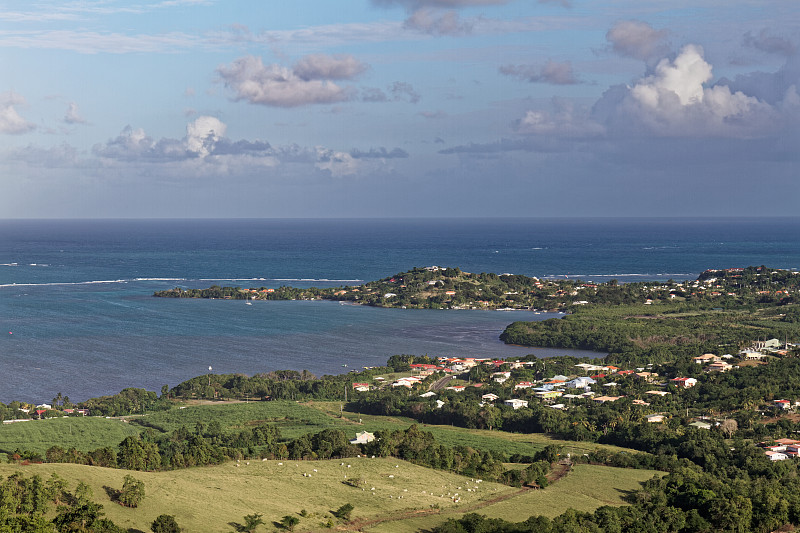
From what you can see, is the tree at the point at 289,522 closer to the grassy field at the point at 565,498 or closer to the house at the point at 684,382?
the grassy field at the point at 565,498

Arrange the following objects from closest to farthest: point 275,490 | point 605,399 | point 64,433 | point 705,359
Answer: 1. point 275,490
2. point 64,433
3. point 605,399
4. point 705,359

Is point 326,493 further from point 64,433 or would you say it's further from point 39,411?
point 39,411


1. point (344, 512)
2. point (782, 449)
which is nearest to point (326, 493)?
point (344, 512)

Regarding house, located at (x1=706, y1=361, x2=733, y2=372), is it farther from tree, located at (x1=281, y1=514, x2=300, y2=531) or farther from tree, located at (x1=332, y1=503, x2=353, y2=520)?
tree, located at (x1=281, y1=514, x2=300, y2=531)

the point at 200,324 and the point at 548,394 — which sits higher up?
the point at 200,324

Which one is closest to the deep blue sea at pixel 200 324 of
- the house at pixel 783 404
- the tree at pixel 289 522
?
the house at pixel 783 404

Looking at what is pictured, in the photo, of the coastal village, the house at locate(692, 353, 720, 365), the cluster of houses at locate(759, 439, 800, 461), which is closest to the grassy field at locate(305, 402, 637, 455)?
the coastal village

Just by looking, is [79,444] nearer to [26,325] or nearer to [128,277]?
[26,325]
